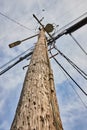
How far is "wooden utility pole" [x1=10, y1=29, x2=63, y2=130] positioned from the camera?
104 inches

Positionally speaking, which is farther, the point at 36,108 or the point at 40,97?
the point at 40,97

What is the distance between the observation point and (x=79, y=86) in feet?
23.0

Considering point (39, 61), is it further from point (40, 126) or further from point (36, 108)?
point (40, 126)

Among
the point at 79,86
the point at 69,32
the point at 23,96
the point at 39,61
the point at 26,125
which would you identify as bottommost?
the point at 79,86

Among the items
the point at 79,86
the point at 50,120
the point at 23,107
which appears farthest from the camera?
the point at 79,86

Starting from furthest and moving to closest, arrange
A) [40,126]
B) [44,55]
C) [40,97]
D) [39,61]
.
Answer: [44,55]
[39,61]
[40,97]
[40,126]

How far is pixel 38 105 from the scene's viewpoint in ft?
9.73

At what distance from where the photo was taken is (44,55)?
4930 millimetres

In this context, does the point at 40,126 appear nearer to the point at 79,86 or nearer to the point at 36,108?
the point at 36,108

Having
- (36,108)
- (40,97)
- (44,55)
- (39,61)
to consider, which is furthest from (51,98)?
(44,55)

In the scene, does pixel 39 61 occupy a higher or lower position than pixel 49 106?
higher

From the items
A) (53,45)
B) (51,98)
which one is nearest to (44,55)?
(51,98)

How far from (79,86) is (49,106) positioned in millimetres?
4077

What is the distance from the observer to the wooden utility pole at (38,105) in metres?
2.64
